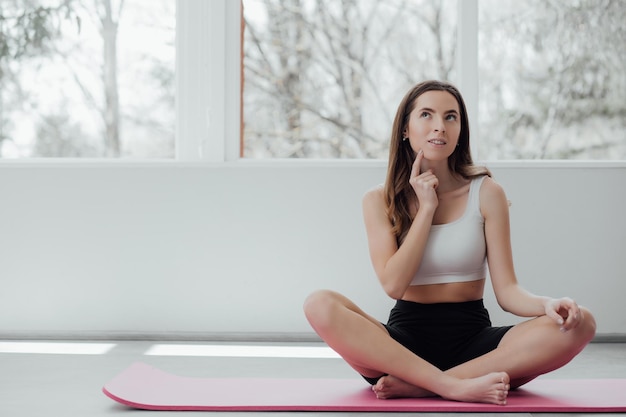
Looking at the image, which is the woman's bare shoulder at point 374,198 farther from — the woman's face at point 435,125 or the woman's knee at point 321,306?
the woman's knee at point 321,306

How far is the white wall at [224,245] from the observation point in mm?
3732

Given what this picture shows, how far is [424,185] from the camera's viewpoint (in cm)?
243

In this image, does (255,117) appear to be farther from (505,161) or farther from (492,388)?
(492,388)

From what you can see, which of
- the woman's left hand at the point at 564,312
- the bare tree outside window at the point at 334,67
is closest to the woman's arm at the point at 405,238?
the woman's left hand at the point at 564,312

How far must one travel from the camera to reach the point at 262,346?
→ 3561mm

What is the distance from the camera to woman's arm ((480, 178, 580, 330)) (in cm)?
234

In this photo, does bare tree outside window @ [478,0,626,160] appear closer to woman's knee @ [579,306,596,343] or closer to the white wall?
the white wall

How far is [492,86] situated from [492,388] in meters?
2.06

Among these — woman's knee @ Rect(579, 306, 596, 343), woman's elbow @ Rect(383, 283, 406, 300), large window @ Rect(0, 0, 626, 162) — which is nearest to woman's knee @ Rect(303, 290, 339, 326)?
woman's elbow @ Rect(383, 283, 406, 300)

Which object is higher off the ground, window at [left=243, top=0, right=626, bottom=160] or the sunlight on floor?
window at [left=243, top=0, right=626, bottom=160]

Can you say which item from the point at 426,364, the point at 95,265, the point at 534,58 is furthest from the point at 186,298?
the point at 534,58

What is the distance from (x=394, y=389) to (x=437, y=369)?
130 mm

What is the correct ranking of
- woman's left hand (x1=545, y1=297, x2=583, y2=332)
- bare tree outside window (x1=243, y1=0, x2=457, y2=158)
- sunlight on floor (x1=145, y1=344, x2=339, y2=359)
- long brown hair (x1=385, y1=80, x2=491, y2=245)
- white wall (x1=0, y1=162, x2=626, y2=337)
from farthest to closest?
bare tree outside window (x1=243, y1=0, x2=457, y2=158)
white wall (x1=0, y1=162, x2=626, y2=337)
sunlight on floor (x1=145, y1=344, x2=339, y2=359)
long brown hair (x1=385, y1=80, x2=491, y2=245)
woman's left hand (x1=545, y1=297, x2=583, y2=332)

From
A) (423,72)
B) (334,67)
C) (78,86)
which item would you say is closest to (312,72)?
(334,67)
